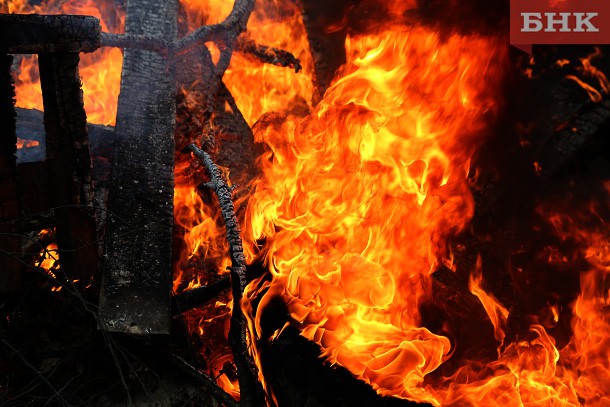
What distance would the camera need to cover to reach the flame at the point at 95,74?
25.6 feet

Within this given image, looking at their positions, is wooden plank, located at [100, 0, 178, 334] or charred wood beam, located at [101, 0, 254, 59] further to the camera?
charred wood beam, located at [101, 0, 254, 59]

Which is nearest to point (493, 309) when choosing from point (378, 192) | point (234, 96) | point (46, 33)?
point (378, 192)

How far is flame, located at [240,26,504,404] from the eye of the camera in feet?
15.6

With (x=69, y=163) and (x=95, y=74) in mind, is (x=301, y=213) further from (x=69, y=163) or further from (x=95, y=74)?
(x=95, y=74)

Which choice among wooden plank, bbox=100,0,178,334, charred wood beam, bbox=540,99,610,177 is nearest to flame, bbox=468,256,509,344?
charred wood beam, bbox=540,99,610,177

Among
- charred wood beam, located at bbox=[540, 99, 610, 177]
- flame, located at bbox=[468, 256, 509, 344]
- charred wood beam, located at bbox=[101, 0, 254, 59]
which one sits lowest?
flame, located at bbox=[468, 256, 509, 344]

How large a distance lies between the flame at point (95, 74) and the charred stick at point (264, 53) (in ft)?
6.81

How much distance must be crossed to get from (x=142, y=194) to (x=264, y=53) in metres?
3.60

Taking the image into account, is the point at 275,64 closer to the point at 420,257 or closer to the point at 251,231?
the point at 251,231

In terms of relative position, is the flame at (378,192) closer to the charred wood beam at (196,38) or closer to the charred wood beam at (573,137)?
the charred wood beam at (573,137)

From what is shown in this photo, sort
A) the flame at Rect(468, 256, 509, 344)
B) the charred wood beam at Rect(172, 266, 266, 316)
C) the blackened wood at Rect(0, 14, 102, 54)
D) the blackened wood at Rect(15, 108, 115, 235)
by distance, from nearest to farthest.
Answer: the blackened wood at Rect(0, 14, 102, 54)
the blackened wood at Rect(15, 108, 115, 235)
the charred wood beam at Rect(172, 266, 266, 316)
the flame at Rect(468, 256, 509, 344)

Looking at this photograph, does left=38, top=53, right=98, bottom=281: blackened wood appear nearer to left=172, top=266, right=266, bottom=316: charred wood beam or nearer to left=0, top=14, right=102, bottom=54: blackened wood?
left=0, top=14, right=102, bottom=54: blackened wood

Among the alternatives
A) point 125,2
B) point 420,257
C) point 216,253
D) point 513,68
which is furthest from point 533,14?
point 125,2

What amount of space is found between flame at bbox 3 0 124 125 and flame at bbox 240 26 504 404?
8.71ft
